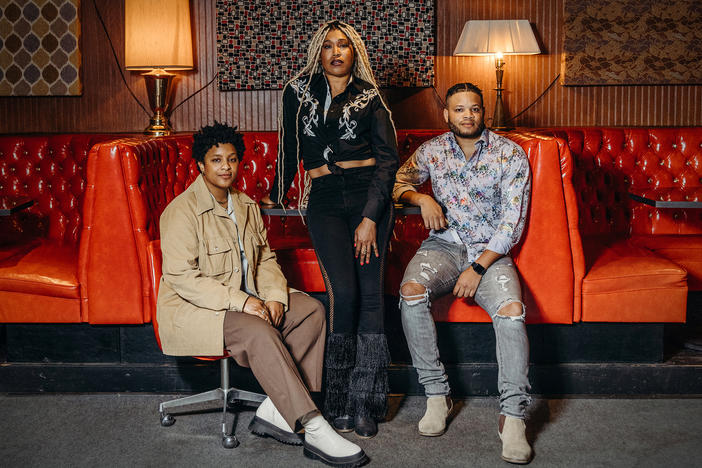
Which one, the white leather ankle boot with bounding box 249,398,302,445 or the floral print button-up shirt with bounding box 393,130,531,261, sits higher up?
the floral print button-up shirt with bounding box 393,130,531,261

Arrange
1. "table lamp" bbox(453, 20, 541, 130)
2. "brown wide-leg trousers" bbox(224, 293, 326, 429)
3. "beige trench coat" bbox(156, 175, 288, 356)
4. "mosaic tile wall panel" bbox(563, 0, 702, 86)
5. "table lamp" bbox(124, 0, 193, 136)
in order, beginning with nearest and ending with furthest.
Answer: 1. "brown wide-leg trousers" bbox(224, 293, 326, 429)
2. "beige trench coat" bbox(156, 175, 288, 356)
3. "table lamp" bbox(124, 0, 193, 136)
4. "table lamp" bbox(453, 20, 541, 130)
5. "mosaic tile wall panel" bbox(563, 0, 702, 86)

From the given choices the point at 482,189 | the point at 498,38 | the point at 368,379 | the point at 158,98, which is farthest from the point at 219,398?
the point at 498,38

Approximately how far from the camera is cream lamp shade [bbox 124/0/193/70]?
14.8ft

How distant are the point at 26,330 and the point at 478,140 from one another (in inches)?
87.9

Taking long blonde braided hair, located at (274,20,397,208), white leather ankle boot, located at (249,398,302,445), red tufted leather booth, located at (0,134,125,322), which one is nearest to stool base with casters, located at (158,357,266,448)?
white leather ankle boot, located at (249,398,302,445)

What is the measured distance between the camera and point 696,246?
4.05 meters

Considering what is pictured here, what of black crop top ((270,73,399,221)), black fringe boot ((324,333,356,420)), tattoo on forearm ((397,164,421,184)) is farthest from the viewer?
tattoo on forearm ((397,164,421,184))

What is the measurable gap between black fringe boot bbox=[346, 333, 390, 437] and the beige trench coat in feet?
1.25

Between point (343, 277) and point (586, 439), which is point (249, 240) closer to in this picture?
point (343, 277)

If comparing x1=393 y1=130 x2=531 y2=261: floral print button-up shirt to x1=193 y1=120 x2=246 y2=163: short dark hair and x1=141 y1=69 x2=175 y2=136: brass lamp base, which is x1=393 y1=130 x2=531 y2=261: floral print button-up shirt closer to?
x1=193 y1=120 x2=246 y2=163: short dark hair

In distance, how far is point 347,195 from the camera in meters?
3.23

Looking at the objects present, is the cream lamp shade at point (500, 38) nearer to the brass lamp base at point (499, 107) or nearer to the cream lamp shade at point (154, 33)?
the brass lamp base at point (499, 107)

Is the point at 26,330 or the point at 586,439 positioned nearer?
the point at 586,439

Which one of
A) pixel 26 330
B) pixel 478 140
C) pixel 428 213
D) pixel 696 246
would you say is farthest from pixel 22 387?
pixel 696 246
